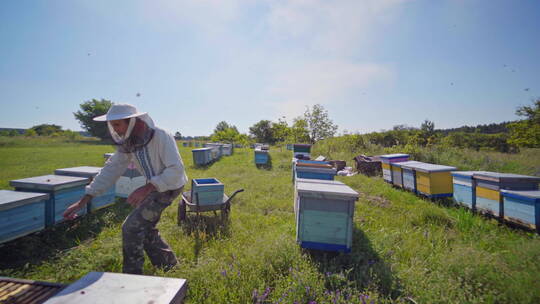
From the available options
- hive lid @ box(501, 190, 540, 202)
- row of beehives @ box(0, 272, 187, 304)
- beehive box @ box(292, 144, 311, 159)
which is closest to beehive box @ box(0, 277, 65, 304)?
row of beehives @ box(0, 272, 187, 304)

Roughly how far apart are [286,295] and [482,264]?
2.21 metres

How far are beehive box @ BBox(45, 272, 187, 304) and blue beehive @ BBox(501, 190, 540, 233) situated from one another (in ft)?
15.4

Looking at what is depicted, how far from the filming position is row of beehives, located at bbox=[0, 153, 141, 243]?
2693 millimetres

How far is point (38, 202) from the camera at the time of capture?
3033 mm

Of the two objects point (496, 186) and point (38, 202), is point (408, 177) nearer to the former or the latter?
point (496, 186)

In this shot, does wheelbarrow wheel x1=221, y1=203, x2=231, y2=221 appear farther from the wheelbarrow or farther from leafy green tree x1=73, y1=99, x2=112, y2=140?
leafy green tree x1=73, y1=99, x2=112, y2=140

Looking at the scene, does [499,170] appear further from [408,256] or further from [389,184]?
[408,256]

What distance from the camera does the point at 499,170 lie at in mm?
7785

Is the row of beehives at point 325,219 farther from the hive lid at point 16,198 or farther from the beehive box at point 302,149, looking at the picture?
the beehive box at point 302,149

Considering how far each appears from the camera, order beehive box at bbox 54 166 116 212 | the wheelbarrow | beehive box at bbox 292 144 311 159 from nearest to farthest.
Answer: the wheelbarrow, beehive box at bbox 54 166 116 212, beehive box at bbox 292 144 311 159

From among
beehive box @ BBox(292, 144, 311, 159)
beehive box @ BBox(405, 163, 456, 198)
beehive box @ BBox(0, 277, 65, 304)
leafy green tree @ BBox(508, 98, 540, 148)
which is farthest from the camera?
leafy green tree @ BBox(508, 98, 540, 148)

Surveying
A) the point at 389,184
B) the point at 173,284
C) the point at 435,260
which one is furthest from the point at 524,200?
the point at 173,284

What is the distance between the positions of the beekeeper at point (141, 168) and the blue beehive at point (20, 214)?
123cm

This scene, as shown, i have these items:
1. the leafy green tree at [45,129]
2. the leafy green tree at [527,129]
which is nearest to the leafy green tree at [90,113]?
the leafy green tree at [45,129]
